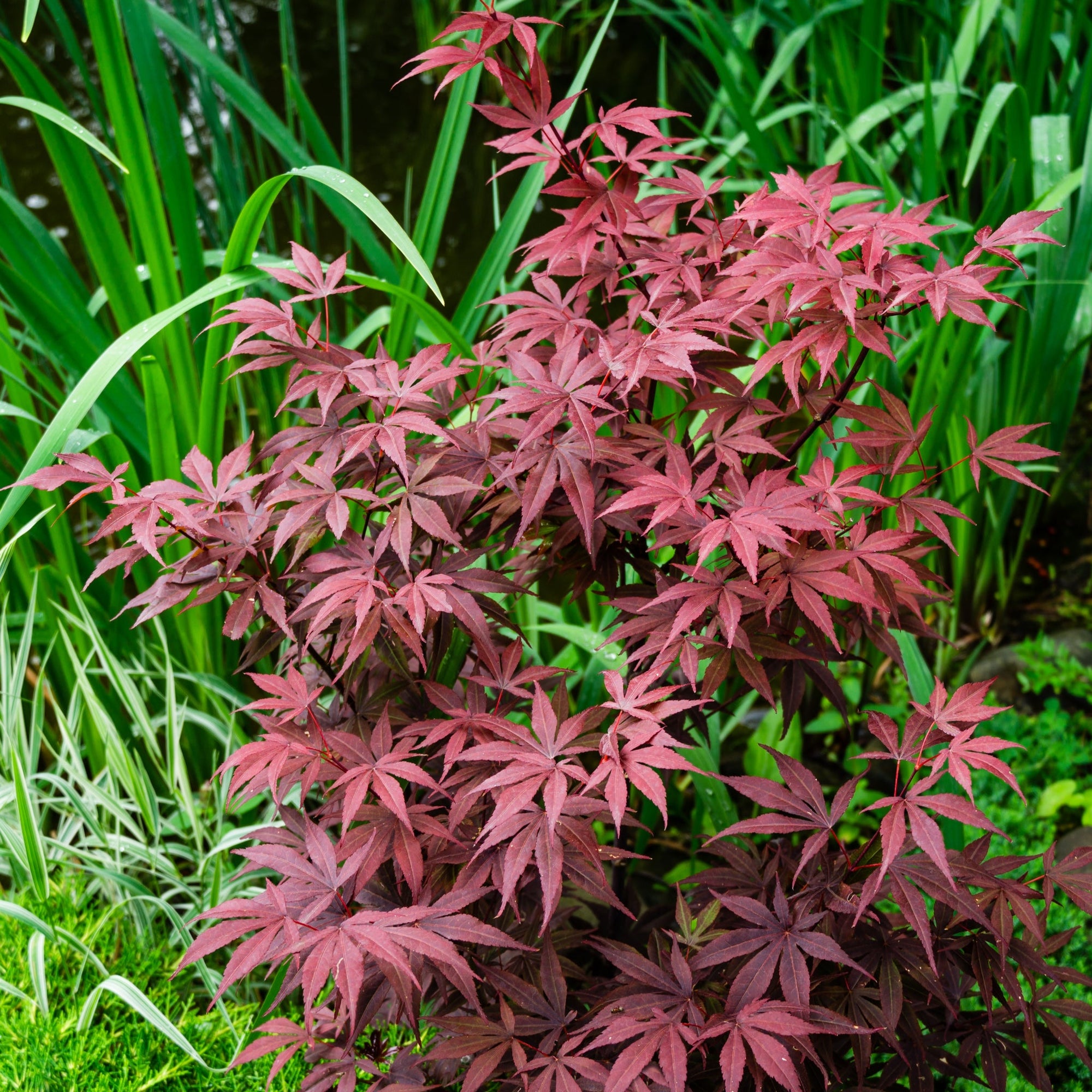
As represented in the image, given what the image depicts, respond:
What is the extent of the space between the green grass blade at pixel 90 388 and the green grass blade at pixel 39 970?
59 cm

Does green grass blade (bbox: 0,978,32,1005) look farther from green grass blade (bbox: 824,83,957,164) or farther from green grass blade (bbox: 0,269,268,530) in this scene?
green grass blade (bbox: 824,83,957,164)

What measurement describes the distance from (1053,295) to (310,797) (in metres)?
1.65

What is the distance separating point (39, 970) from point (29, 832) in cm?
19

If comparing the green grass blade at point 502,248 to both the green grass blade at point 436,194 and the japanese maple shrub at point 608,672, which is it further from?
the japanese maple shrub at point 608,672

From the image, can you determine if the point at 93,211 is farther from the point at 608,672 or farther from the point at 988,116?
the point at 988,116

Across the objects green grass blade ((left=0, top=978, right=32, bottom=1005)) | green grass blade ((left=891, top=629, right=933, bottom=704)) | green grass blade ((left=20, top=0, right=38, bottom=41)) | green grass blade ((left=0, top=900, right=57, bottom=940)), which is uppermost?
green grass blade ((left=20, top=0, right=38, bottom=41))

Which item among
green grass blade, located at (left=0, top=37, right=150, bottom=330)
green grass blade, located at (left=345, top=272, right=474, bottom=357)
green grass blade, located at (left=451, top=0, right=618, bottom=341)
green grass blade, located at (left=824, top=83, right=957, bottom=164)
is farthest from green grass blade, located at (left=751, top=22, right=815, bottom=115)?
green grass blade, located at (left=0, top=37, right=150, bottom=330)

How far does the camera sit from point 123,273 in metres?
1.65

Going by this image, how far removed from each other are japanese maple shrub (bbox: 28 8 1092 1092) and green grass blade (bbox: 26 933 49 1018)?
1.55ft

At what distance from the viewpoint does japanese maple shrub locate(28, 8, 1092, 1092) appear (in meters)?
0.91

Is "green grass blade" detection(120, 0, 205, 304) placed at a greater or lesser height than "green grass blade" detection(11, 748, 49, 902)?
greater

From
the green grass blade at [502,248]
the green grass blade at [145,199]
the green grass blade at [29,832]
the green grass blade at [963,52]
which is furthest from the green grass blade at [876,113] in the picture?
the green grass blade at [29,832]

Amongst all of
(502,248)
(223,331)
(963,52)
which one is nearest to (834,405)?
(502,248)

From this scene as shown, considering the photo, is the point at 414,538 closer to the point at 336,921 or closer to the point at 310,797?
the point at 336,921
